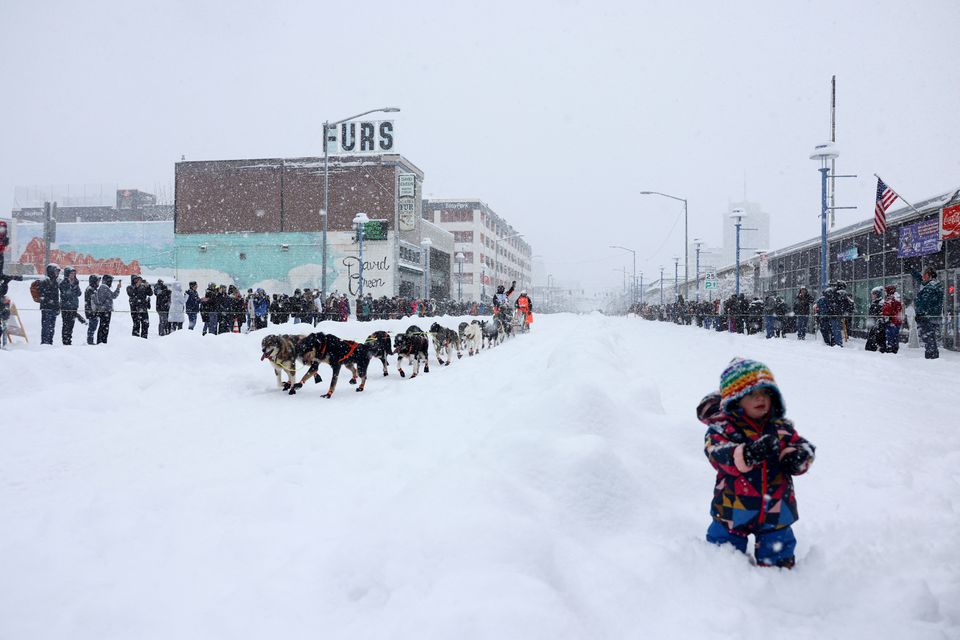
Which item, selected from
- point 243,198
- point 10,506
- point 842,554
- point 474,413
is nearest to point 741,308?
point 474,413

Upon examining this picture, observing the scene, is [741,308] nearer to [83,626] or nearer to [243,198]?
[83,626]

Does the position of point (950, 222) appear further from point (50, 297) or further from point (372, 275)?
point (372, 275)

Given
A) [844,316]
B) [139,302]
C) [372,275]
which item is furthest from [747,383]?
[372,275]

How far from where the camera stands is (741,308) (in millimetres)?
26484

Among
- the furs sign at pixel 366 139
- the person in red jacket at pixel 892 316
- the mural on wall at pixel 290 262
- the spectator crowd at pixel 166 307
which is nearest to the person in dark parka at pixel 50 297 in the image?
the spectator crowd at pixel 166 307

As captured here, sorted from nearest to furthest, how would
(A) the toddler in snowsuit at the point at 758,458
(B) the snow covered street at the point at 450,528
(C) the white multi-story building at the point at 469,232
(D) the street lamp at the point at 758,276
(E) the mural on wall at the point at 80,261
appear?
(B) the snow covered street at the point at 450,528
(A) the toddler in snowsuit at the point at 758,458
(D) the street lamp at the point at 758,276
(E) the mural on wall at the point at 80,261
(C) the white multi-story building at the point at 469,232

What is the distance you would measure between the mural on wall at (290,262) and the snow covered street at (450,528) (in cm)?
3929

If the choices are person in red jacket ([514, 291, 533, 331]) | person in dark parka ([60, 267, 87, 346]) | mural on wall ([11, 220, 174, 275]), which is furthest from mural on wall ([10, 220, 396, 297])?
person in dark parka ([60, 267, 87, 346])

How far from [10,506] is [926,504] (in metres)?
6.27

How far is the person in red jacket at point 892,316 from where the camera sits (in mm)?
14633

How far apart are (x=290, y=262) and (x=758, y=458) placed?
46509 millimetres

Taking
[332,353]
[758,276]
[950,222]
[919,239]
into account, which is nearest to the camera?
[332,353]

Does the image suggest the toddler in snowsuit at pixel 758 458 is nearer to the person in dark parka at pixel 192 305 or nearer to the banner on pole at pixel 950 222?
the banner on pole at pixel 950 222

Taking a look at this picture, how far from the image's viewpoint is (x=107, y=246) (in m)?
57.0
